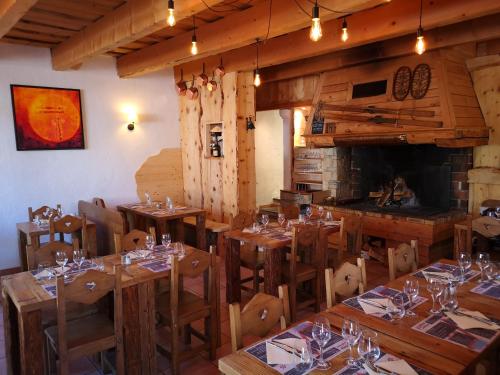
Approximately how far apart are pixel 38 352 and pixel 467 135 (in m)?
4.48

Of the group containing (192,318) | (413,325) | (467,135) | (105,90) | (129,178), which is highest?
(105,90)

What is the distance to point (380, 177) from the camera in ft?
20.0

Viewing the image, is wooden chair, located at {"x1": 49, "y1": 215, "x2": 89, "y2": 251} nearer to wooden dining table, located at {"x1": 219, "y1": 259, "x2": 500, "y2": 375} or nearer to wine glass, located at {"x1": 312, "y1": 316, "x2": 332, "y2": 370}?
wooden dining table, located at {"x1": 219, "y1": 259, "x2": 500, "y2": 375}

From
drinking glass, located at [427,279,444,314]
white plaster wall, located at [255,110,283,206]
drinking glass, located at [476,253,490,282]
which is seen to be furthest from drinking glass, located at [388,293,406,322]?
white plaster wall, located at [255,110,283,206]

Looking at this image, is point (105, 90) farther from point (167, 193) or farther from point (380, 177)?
point (380, 177)

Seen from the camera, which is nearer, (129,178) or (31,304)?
(31,304)

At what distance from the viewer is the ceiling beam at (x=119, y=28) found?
329 centimetres

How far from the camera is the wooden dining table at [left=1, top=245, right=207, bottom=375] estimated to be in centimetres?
232

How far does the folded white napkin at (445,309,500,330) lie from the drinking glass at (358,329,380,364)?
0.55 m

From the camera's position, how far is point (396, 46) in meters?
4.84

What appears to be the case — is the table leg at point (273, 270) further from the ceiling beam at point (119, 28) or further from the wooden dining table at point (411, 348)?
the ceiling beam at point (119, 28)

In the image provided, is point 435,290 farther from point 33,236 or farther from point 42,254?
point 33,236

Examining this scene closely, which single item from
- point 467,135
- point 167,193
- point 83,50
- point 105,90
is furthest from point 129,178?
point 467,135

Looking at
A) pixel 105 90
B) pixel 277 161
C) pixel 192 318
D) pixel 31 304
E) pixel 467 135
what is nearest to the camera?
pixel 31 304
